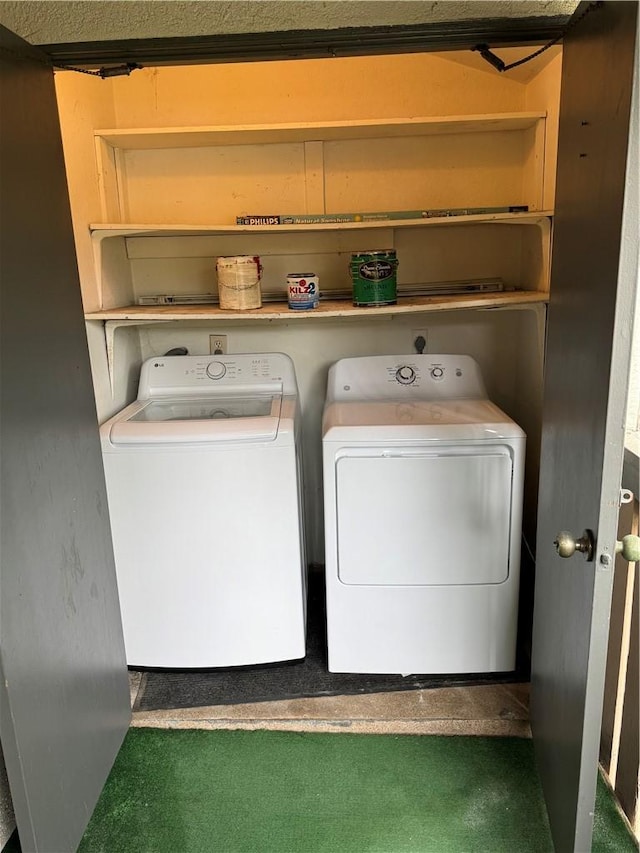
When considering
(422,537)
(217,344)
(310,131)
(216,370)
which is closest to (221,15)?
(310,131)

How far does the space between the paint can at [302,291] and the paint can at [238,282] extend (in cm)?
13

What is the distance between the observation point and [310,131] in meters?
2.08

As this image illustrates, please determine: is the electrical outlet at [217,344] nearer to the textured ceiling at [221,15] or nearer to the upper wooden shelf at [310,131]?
the upper wooden shelf at [310,131]

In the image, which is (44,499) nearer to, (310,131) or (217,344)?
(217,344)

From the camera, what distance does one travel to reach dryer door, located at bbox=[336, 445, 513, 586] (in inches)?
74.5

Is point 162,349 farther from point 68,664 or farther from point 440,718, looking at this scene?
point 440,718

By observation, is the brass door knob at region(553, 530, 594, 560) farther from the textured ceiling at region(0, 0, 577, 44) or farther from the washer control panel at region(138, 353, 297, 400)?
the washer control panel at region(138, 353, 297, 400)

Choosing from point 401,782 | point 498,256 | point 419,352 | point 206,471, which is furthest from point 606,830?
point 498,256

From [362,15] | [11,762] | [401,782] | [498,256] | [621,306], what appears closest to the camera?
[621,306]

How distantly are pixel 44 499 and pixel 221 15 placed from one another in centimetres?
113

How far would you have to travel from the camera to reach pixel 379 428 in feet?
6.23

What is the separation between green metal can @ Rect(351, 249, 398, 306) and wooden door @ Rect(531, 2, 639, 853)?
725mm

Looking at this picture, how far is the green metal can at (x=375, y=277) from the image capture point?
6.75ft

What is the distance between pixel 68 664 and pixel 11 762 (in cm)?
27
